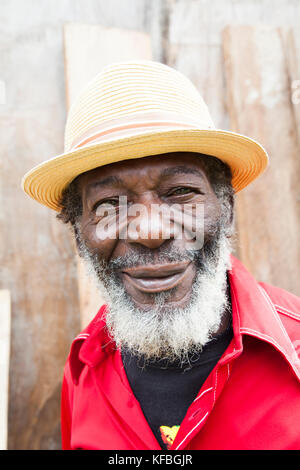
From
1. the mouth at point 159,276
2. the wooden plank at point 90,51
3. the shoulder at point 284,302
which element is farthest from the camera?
the wooden plank at point 90,51

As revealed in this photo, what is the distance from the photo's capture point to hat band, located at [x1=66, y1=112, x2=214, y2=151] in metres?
1.27

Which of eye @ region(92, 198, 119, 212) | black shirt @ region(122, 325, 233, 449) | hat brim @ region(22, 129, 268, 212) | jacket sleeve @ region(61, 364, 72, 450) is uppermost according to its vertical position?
hat brim @ region(22, 129, 268, 212)

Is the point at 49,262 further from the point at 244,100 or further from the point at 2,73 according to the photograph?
the point at 244,100

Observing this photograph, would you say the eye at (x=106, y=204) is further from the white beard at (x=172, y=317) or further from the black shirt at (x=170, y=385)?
the black shirt at (x=170, y=385)

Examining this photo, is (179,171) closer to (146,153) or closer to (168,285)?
(146,153)

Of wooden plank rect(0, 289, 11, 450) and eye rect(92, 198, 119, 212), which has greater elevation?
eye rect(92, 198, 119, 212)

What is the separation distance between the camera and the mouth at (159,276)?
129cm

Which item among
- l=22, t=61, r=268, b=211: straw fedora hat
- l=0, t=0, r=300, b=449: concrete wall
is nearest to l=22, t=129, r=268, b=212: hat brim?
l=22, t=61, r=268, b=211: straw fedora hat

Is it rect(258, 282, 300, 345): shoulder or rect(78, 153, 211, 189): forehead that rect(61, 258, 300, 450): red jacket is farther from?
rect(78, 153, 211, 189): forehead

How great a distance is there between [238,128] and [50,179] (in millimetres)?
1195

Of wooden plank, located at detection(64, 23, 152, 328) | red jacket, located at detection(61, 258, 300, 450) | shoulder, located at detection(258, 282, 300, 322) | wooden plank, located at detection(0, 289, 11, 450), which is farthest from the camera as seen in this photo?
wooden plank, located at detection(64, 23, 152, 328)

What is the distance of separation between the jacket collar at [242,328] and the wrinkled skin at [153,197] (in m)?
0.23

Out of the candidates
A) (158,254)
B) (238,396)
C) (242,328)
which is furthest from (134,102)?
(238,396)

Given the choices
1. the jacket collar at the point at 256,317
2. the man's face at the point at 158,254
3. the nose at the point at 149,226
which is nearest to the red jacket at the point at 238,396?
the jacket collar at the point at 256,317
